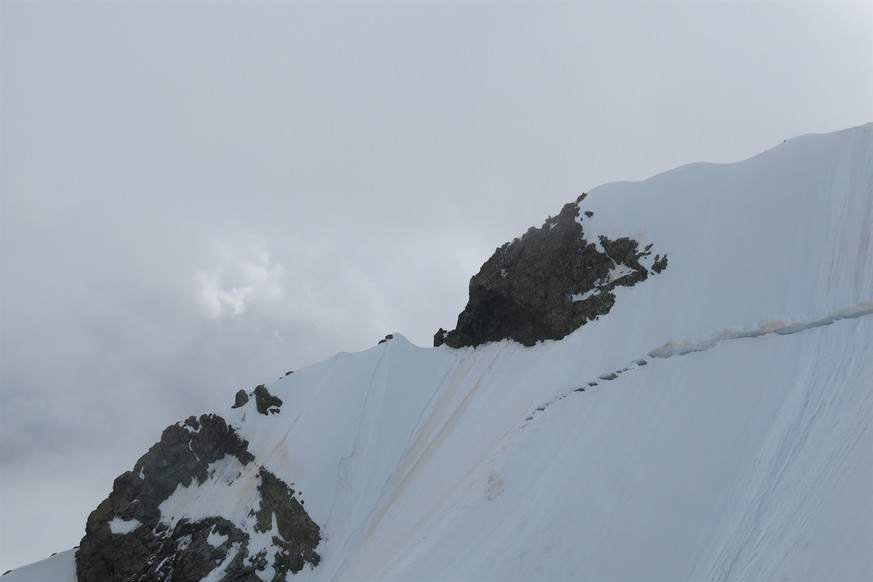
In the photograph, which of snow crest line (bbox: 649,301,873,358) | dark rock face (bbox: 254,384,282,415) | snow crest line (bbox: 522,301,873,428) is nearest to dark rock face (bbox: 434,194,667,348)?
snow crest line (bbox: 522,301,873,428)

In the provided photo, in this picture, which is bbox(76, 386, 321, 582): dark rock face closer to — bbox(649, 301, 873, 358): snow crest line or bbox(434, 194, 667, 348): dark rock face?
bbox(434, 194, 667, 348): dark rock face

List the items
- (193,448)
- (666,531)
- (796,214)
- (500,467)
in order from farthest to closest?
(193,448)
(796,214)
(500,467)
(666,531)

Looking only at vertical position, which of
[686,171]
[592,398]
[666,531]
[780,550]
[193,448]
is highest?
[193,448]

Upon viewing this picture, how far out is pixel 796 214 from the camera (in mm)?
31688

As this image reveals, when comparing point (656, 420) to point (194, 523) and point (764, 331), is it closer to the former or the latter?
point (764, 331)

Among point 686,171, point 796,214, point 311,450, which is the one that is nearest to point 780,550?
point 796,214

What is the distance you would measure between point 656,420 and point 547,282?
15439mm

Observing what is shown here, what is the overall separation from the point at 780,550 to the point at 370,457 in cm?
2500

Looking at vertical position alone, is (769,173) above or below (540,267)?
below

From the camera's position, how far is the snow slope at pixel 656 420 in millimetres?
20469

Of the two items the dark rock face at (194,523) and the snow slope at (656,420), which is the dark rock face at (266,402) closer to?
the dark rock face at (194,523)

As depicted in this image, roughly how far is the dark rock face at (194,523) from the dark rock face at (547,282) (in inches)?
569

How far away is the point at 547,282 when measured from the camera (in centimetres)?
4009

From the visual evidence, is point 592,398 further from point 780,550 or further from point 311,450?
point 311,450
